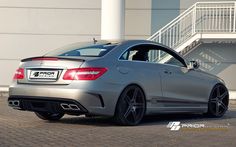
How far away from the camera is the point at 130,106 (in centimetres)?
878

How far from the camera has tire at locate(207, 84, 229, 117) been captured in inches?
422

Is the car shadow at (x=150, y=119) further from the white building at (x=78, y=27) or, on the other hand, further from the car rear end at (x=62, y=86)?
the white building at (x=78, y=27)

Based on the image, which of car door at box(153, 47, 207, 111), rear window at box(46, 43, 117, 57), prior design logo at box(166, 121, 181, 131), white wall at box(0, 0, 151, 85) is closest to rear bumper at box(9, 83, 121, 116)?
rear window at box(46, 43, 117, 57)

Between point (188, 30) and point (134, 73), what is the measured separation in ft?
30.3

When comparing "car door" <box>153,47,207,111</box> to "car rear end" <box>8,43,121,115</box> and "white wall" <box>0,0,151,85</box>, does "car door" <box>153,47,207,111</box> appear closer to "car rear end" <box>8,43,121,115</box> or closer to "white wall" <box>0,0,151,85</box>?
"car rear end" <box>8,43,121,115</box>

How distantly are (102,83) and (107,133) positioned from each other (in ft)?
2.84

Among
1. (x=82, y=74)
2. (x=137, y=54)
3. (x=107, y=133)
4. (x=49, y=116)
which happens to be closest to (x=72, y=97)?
(x=82, y=74)

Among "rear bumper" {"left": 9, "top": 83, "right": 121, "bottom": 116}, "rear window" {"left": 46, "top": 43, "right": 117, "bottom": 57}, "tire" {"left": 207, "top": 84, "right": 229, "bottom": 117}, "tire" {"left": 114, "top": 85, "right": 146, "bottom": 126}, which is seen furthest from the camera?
"tire" {"left": 207, "top": 84, "right": 229, "bottom": 117}

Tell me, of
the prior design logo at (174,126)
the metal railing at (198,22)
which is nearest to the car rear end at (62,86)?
the prior design logo at (174,126)

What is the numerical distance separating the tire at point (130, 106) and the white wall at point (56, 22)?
9.45 metres

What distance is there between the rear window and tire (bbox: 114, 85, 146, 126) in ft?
2.43

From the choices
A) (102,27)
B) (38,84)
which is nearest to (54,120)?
(38,84)

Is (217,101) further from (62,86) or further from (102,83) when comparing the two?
(62,86)

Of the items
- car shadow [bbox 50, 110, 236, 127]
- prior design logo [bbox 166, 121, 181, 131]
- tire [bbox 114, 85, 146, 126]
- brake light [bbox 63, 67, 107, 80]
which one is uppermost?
brake light [bbox 63, 67, 107, 80]
